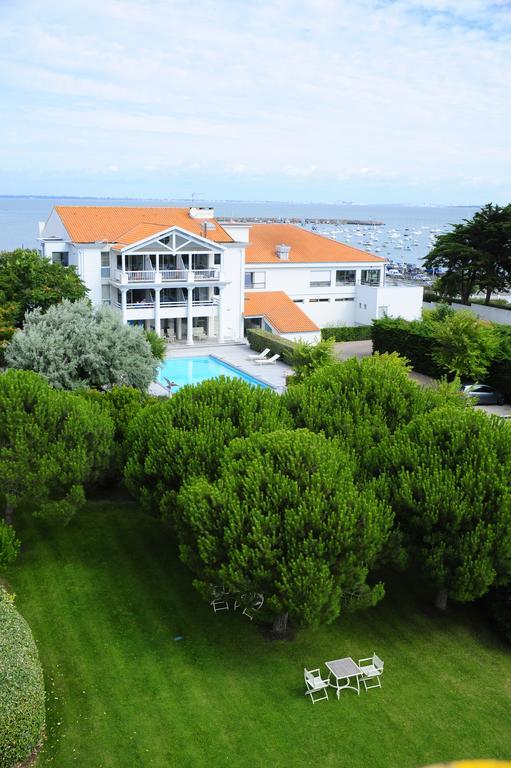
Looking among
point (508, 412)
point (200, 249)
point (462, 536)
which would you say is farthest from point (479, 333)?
point (462, 536)

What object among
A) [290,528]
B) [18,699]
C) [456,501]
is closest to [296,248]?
[456,501]

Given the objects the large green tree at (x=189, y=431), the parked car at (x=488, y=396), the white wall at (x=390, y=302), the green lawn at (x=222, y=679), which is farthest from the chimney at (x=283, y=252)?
the green lawn at (x=222, y=679)

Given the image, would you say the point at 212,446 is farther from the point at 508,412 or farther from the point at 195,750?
the point at 508,412

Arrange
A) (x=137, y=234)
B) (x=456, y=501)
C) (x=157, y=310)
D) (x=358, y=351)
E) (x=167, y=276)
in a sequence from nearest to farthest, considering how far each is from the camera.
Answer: (x=456, y=501) → (x=157, y=310) → (x=167, y=276) → (x=137, y=234) → (x=358, y=351)

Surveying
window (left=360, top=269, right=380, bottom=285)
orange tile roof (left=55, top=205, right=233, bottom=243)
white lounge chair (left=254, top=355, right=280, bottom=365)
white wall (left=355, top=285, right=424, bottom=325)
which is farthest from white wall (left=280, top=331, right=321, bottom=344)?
window (left=360, top=269, right=380, bottom=285)

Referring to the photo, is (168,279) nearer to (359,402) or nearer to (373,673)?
(359,402)
